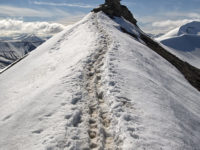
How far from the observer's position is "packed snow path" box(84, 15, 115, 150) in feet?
31.3

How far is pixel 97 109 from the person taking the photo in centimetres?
1183

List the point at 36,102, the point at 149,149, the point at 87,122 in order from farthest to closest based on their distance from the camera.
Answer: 1. the point at 36,102
2. the point at 87,122
3. the point at 149,149

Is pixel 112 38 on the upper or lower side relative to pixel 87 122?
upper

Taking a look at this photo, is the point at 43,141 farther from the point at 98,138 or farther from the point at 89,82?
the point at 89,82

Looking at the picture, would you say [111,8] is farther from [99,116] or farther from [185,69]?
[99,116]

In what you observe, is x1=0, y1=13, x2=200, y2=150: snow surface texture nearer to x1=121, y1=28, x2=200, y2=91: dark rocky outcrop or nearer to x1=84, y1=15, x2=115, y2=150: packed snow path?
x1=84, y1=15, x2=115, y2=150: packed snow path

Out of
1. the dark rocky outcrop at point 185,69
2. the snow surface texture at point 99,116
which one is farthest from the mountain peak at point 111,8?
the snow surface texture at point 99,116

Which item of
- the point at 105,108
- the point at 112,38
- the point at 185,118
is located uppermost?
the point at 112,38

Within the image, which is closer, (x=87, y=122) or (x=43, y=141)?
(x=43, y=141)

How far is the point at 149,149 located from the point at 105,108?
3710 millimetres

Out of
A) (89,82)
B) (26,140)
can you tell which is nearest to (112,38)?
(89,82)

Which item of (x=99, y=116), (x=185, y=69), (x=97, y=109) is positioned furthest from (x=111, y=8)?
(x=99, y=116)

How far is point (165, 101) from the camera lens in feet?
45.7

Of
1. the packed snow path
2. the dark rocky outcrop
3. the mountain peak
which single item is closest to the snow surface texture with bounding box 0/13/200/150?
the packed snow path
